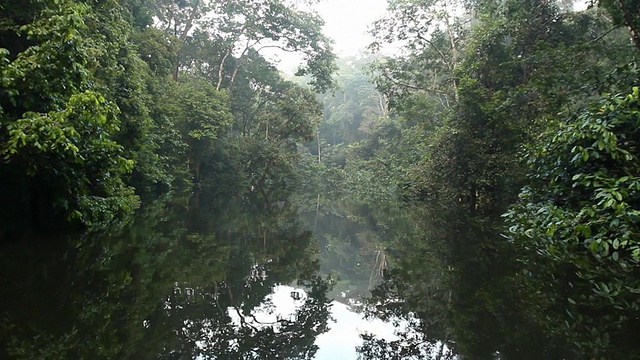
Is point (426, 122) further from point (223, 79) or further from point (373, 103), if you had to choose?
point (373, 103)

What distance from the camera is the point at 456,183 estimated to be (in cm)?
990

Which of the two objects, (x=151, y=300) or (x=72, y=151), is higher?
(x=72, y=151)

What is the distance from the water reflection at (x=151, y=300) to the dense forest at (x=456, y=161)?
15 centimetres

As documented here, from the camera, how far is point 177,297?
3229 millimetres

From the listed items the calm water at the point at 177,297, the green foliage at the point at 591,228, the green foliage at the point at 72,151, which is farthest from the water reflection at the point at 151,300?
the green foliage at the point at 591,228

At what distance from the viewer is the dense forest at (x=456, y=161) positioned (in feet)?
9.48

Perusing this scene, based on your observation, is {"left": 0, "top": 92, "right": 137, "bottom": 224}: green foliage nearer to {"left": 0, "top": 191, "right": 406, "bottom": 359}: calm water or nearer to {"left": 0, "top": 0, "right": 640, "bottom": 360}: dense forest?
{"left": 0, "top": 0, "right": 640, "bottom": 360}: dense forest

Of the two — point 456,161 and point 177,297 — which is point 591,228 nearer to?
point 177,297

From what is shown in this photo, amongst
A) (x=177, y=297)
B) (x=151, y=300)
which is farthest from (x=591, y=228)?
(x=151, y=300)

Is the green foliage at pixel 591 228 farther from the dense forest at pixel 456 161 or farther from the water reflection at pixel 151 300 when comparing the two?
the water reflection at pixel 151 300

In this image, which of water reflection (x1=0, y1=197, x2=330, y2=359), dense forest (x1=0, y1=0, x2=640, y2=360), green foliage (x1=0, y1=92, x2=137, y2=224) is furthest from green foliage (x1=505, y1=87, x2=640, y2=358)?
Answer: green foliage (x1=0, y1=92, x2=137, y2=224)

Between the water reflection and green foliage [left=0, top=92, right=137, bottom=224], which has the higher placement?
green foliage [left=0, top=92, right=137, bottom=224]

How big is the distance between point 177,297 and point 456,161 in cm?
827

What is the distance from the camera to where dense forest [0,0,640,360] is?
289 centimetres
